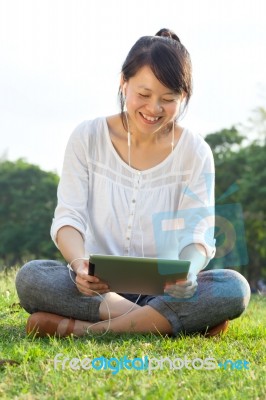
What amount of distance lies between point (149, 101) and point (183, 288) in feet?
3.68

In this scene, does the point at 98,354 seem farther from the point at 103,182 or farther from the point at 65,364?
the point at 103,182

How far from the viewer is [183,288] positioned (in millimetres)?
4336

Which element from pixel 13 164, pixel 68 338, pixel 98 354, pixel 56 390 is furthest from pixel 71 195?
pixel 13 164

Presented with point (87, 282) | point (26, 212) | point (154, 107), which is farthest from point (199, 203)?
point (26, 212)

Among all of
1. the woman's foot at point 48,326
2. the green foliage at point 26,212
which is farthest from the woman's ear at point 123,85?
the green foliage at point 26,212

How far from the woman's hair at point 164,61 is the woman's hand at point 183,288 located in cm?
113

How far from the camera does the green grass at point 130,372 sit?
321 cm

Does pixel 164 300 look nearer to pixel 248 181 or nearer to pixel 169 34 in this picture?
pixel 169 34

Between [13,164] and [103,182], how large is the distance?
4332 cm

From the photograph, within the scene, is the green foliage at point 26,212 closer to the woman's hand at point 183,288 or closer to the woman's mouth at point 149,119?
the woman's mouth at point 149,119

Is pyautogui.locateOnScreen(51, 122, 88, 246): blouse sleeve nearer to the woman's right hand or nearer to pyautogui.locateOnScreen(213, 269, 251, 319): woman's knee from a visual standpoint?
the woman's right hand

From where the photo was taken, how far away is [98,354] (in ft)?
12.7

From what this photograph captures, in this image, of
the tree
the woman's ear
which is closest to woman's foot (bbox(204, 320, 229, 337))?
the woman's ear

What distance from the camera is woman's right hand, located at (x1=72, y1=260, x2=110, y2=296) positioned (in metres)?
4.31
